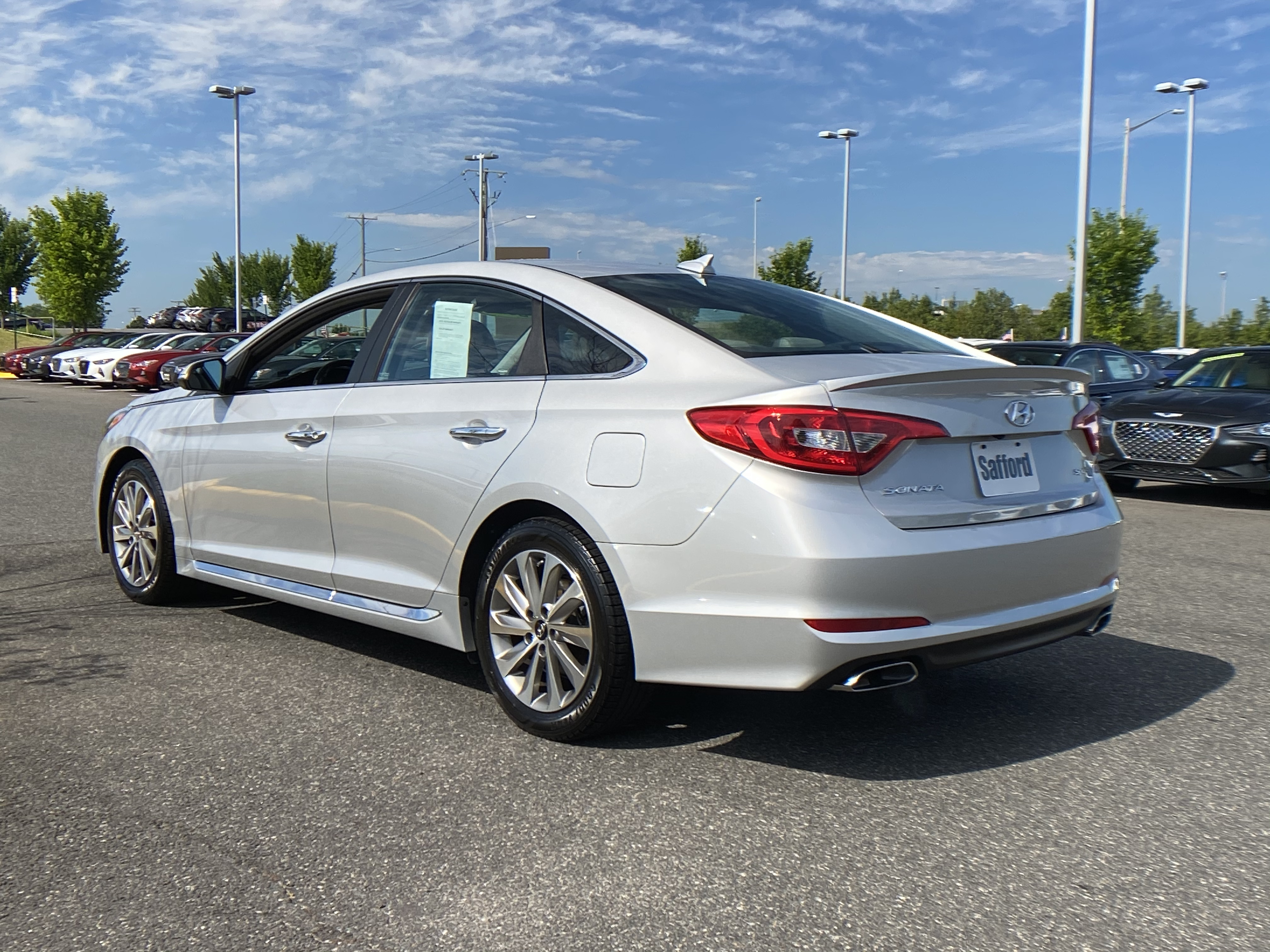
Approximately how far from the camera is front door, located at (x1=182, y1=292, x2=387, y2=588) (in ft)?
15.1

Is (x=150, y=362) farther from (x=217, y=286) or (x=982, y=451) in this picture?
(x=217, y=286)

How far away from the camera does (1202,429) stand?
10.0 metres

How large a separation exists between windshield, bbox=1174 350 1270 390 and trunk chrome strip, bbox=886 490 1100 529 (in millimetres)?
8180

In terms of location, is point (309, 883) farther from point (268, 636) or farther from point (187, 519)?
point (187, 519)

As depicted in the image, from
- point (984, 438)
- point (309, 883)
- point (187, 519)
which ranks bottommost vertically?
point (309, 883)

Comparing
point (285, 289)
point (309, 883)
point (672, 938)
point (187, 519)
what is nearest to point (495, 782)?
point (309, 883)

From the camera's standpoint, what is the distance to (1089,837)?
304 centimetres

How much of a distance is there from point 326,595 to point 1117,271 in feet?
96.1

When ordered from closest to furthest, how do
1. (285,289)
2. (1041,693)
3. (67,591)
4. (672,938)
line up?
1. (672,938)
2. (1041,693)
3. (67,591)
4. (285,289)

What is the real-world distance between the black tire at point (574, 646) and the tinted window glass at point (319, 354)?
1.33m

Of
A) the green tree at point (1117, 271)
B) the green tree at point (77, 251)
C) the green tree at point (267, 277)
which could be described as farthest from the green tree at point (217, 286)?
the green tree at point (1117, 271)

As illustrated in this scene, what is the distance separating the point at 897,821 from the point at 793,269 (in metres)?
46.3

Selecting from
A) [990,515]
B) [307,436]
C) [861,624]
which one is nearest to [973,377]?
[990,515]

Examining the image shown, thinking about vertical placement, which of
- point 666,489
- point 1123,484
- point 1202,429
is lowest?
point 1123,484
